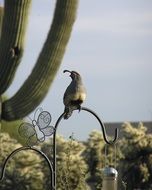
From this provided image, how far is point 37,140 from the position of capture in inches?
319

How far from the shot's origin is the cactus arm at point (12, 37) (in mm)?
12039

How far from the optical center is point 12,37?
40.2ft

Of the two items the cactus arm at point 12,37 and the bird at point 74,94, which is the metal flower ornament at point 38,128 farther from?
the cactus arm at point 12,37

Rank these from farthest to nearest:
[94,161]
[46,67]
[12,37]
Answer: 1. [94,161]
2. [46,67]
3. [12,37]

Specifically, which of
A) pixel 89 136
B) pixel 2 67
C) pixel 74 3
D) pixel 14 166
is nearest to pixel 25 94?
pixel 2 67

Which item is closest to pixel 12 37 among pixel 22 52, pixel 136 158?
pixel 22 52

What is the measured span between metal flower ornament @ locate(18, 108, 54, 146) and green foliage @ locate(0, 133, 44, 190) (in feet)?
39.2

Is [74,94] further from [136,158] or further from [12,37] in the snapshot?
[136,158]

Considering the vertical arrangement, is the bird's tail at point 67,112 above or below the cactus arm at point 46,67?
below

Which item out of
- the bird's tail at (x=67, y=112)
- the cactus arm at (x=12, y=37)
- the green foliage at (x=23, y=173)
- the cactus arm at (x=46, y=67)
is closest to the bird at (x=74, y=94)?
the bird's tail at (x=67, y=112)

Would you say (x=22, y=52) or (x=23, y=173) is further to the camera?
(x=23, y=173)

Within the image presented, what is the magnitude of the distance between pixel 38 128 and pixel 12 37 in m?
4.53

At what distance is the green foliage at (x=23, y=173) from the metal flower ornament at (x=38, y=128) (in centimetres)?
1196

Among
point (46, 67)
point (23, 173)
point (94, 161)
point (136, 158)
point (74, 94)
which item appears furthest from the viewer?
point (94, 161)
